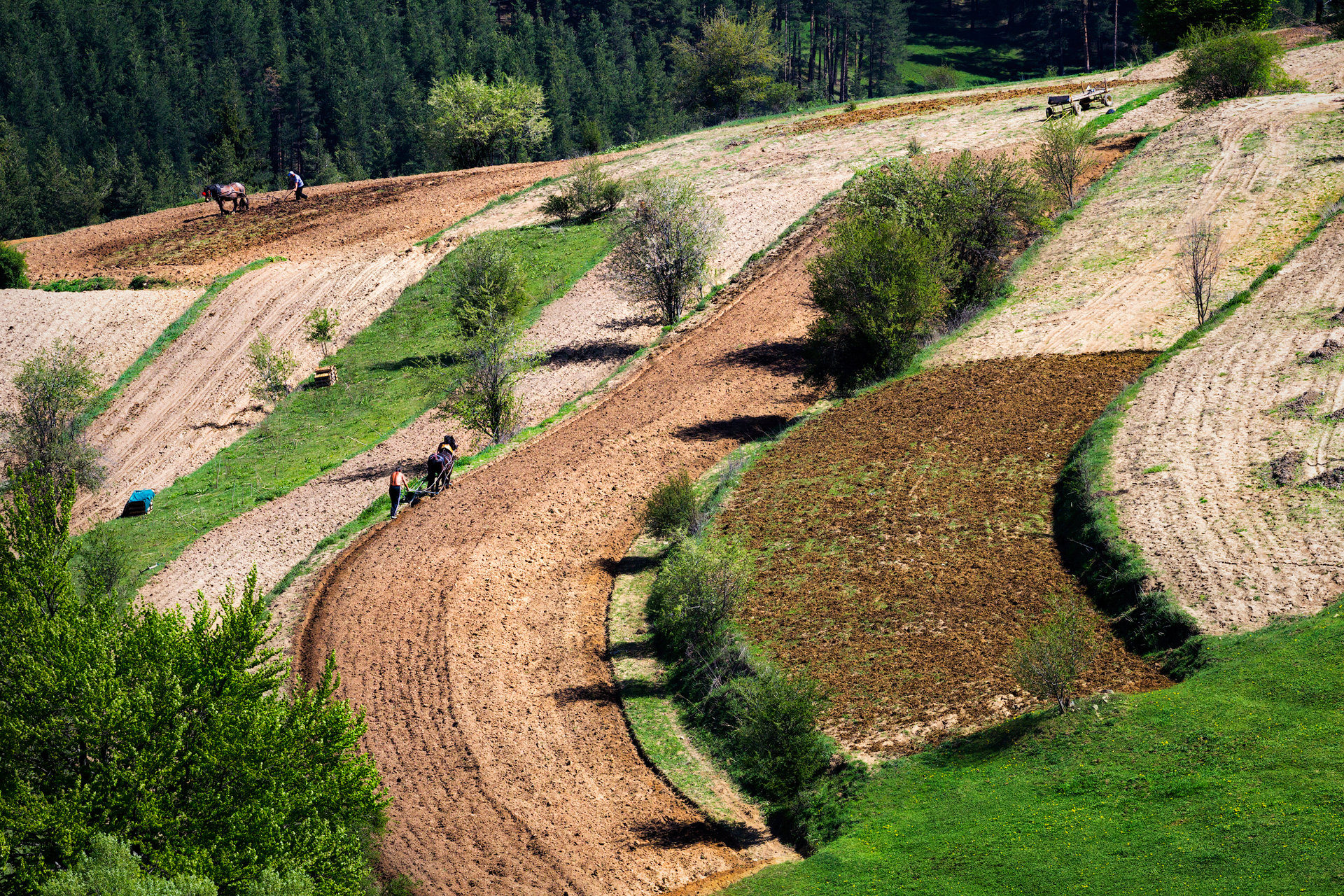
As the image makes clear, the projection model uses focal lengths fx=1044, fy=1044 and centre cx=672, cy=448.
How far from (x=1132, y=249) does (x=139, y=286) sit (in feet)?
154

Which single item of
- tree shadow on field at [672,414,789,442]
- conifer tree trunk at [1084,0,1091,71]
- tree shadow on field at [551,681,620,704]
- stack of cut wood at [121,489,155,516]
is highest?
conifer tree trunk at [1084,0,1091,71]

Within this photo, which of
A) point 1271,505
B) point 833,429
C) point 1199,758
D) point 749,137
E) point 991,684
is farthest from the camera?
point 749,137

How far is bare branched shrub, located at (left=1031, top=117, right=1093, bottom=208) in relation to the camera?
43031mm

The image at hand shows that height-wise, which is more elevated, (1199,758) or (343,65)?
(343,65)

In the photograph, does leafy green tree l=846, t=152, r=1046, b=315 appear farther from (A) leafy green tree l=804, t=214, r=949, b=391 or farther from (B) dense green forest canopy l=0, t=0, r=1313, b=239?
(B) dense green forest canopy l=0, t=0, r=1313, b=239

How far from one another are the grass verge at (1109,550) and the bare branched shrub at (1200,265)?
16.3ft

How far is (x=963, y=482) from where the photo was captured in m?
26.0

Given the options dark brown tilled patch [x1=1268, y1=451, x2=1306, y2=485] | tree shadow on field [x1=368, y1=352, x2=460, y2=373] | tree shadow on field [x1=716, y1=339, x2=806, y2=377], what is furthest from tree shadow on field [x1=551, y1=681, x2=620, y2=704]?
tree shadow on field [x1=368, y1=352, x2=460, y2=373]

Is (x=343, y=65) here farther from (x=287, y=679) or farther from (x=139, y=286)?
(x=287, y=679)

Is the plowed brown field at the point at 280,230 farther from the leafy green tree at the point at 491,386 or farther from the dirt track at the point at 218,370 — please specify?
the leafy green tree at the point at 491,386

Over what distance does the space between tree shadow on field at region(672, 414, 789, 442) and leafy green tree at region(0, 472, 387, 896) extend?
1916cm

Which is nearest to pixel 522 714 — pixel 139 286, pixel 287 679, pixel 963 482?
pixel 287 679

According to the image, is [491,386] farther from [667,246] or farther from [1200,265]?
[1200,265]

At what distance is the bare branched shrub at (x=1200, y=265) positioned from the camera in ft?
107
